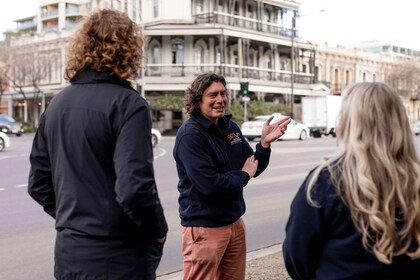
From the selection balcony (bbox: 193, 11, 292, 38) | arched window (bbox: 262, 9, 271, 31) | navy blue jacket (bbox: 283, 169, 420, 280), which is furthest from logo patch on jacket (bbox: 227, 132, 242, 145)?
arched window (bbox: 262, 9, 271, 31)

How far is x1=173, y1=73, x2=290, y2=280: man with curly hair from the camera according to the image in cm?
360

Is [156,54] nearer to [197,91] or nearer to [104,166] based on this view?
[197,91]

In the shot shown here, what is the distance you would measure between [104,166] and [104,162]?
0.8 inches

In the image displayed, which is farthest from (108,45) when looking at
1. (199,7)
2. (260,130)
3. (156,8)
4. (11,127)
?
(199,7)

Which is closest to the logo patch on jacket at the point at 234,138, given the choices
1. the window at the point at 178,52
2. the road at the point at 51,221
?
the road at the point at 51,221

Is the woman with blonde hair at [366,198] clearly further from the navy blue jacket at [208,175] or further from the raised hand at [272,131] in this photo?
the raised hand at [272,131]

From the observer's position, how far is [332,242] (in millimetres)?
2191

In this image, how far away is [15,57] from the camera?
5028 cm

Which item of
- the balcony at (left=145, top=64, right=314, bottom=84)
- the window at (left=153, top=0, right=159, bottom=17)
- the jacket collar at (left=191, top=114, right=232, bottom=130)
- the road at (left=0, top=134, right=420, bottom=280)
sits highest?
the window at (left=153, top=0, right=159, bottom=17)

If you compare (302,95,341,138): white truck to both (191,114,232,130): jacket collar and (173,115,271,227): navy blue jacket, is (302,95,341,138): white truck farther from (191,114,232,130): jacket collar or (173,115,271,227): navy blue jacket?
(173,115,271,227): navy blue jacket

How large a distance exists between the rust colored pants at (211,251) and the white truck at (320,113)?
38811 millimetres

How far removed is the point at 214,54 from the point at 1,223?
38.5 meters

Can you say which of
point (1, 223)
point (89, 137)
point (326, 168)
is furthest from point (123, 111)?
point (1, 223)

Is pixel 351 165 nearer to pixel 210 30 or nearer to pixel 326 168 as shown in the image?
pixel 326 168
